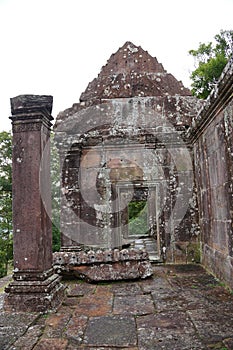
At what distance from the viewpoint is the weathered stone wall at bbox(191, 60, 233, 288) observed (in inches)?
189

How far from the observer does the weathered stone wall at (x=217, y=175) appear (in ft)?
15.8

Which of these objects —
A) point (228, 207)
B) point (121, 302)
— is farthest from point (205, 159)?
point (121, 302)

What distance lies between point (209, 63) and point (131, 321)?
28.6 feet

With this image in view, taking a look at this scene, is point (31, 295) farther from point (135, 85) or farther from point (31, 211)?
point (135, 85)

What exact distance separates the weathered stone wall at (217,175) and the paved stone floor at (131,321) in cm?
65

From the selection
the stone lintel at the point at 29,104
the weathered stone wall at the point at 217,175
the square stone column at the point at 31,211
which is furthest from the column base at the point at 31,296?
the weathered stone wall at the point at 217,175

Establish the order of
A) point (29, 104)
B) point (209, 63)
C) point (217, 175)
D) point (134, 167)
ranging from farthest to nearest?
point (209, 63) → point (134, 167) → point (217, 175) → point (29, 104)

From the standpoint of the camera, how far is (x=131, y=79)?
8180 mm

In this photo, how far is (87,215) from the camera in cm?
764

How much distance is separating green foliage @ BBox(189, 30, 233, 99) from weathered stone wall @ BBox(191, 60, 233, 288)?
382 cm

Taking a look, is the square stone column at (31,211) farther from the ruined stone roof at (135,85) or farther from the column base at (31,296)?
the ruined stone roof at (135,85)

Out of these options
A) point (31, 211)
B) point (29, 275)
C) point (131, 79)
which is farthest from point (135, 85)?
point (29, 275)

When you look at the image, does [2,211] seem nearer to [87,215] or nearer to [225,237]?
[87,215]

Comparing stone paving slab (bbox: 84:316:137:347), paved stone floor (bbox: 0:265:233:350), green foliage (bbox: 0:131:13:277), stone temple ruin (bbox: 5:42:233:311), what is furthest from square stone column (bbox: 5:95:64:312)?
green foliage (bbox: 0:131:13:277)
